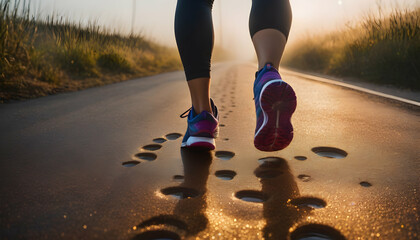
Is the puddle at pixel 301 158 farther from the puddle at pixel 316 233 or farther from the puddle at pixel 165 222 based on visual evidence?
the puddle at pixel 165 222

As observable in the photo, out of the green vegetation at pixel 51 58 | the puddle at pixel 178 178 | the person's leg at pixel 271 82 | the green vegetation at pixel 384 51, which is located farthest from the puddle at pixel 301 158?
the green vegetation at pixel 384 51

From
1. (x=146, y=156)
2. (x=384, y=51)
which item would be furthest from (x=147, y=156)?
(x=384, y=51)

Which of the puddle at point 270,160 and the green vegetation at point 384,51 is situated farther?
the green vegetation at point 384,51

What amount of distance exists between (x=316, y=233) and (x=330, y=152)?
68 cm

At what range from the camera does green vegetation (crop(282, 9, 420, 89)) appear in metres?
3.76

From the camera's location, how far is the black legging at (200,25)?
1.28 meters

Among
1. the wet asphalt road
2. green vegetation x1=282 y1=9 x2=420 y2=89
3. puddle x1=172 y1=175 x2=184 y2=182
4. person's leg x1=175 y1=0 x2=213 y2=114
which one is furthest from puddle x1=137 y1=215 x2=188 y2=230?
green vegetation x1=282 y1=9 x2=420 y2=89

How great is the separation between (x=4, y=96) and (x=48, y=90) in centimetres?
52

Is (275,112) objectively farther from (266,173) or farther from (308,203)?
(308,203)

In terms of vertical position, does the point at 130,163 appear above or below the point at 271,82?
below

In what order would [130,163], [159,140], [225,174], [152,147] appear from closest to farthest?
[225,174] < [130,163] < [152,147] < [159,140]

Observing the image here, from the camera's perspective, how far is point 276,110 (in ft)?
3.55

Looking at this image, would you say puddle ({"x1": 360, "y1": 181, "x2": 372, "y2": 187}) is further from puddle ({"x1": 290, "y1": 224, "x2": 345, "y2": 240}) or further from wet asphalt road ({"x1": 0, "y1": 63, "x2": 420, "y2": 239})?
puddle ({"x1": 290, "y1": 224, "x2": 345, "y2": 240})

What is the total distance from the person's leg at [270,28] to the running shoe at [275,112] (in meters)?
0.18
